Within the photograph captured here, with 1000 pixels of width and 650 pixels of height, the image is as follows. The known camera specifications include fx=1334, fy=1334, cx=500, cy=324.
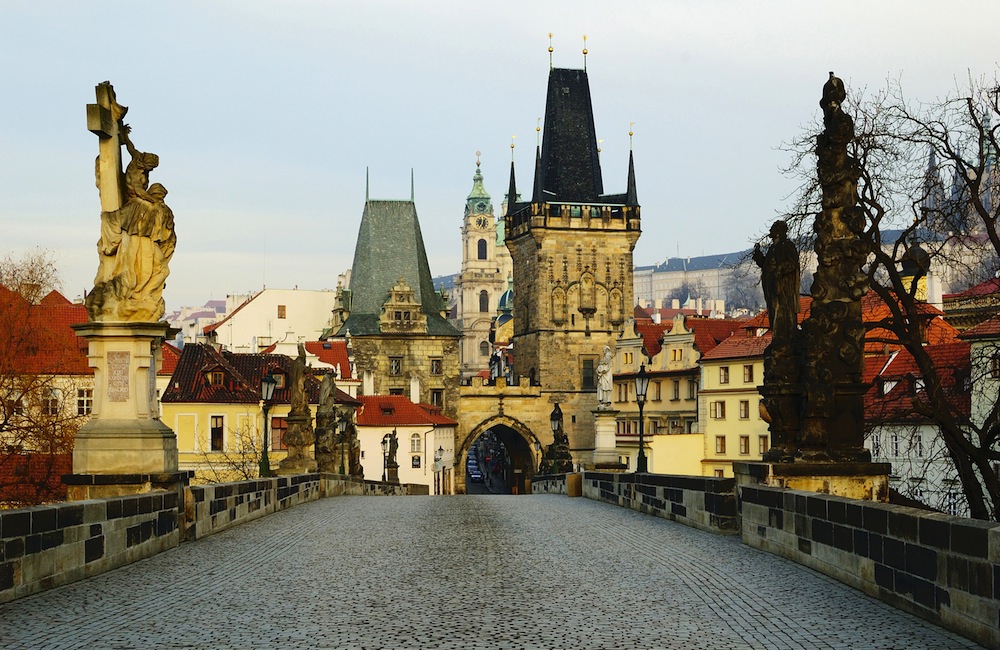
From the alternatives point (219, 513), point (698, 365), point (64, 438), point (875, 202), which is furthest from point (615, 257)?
point (219, 513)

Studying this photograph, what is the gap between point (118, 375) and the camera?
13.3 m

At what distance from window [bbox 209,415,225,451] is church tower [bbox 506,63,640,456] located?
3374 centimetres

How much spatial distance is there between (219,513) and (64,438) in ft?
85.6

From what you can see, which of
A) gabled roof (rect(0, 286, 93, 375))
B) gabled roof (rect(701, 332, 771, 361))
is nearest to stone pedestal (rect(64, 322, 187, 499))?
gabled roof (rect(0, 286, 93, 375))

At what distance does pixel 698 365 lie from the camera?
78312mm

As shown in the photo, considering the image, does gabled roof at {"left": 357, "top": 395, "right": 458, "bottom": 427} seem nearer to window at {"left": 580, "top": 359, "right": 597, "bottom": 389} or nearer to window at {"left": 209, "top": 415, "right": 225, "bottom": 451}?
window at {"left": 580, "top": 359, "right": 597, "bottom": 389}

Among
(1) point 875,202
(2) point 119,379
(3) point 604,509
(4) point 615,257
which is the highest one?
(4) point 615,257

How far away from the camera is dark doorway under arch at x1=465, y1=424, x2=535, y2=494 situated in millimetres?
97500

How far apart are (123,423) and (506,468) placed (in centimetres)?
9834

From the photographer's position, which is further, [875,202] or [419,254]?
[419,254]

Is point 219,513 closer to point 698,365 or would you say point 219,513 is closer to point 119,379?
point 119,379

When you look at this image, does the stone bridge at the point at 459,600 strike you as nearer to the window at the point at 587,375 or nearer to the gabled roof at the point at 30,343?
the gabled roof at the point at 30,343

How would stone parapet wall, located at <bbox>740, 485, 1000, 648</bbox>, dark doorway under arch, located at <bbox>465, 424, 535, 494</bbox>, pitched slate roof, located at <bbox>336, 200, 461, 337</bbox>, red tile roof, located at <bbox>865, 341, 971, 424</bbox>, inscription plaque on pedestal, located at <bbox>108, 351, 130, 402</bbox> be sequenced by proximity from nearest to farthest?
stone parapet wall, located at <bbox>740, 485, 1000, 648</bbox> < inscription plaque on pedestal, located at <bbox>108, 351, 130, 402</bbox> < red tile roof, located at <bbox>865, 341, 971, 424</bbox> < dark doorway under arch, located at <bbox>465, 424, 535, 494</bbox> < pitched slate roof, located at <bbox>336, 200, 461, 337</bbox>

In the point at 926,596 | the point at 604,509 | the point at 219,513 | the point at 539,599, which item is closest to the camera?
the point at 926,596
